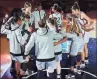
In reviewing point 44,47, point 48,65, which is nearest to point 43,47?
point 44,47

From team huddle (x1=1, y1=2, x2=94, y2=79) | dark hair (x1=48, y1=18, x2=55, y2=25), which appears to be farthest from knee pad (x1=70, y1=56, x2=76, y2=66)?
dark hair (x1=48, y1=18, x2=55, y2=25)

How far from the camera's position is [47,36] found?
5.19 ft

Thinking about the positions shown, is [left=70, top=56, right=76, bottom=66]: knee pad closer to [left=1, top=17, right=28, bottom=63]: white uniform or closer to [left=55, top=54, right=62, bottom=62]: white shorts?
A: [left=55, top=54, right=62, bottom=62]: white shorts

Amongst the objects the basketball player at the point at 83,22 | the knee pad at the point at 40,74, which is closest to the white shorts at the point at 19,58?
the knee pad at the point at 40,74

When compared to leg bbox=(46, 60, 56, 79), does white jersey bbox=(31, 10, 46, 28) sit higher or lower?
higher

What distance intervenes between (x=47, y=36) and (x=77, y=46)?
0.63ft

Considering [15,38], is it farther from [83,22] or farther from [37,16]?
[83,22]

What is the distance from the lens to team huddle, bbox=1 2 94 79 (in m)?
1.59

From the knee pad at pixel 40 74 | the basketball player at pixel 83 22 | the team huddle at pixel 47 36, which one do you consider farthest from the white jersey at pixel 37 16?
the knee pad at pixel 40 74

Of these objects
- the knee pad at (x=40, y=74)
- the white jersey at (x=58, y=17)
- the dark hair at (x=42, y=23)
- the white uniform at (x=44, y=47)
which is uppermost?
the white jersey at (x=58, y=17)

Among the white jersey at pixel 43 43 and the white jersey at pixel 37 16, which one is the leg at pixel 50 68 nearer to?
the white jersey at pixel 43 43

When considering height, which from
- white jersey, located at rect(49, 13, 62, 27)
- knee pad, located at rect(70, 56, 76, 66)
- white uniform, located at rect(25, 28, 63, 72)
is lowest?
knee pad, located at rect(70, 56, 76, 66)

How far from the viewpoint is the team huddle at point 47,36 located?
1.59 meters

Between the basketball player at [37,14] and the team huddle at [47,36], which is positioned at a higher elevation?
the basketball player at [37,14]
